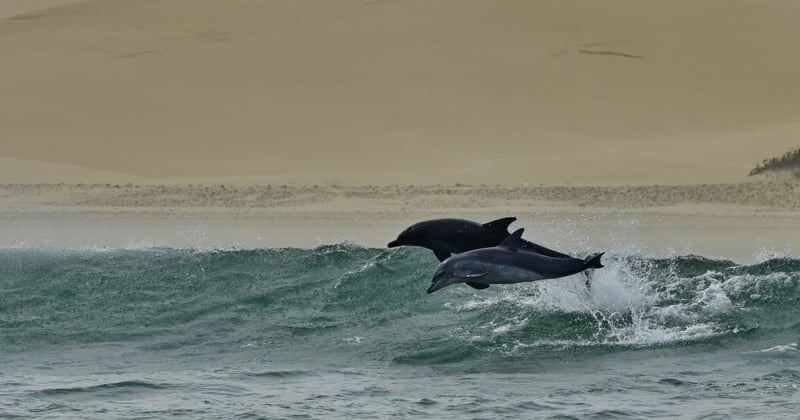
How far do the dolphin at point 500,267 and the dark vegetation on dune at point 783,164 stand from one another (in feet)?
52.3

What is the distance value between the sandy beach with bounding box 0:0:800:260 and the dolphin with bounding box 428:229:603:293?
24.9 ft

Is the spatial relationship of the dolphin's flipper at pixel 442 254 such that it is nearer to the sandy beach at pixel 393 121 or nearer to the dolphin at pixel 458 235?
the dolphin at pixel 458 235

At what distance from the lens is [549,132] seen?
34.9 meters

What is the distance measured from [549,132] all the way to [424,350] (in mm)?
20709

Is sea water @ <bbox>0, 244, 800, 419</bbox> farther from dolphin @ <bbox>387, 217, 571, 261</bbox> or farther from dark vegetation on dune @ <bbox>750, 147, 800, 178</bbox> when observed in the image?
dark vegetation on dune @ <bbox>750, 147, 800, 178</bbox>

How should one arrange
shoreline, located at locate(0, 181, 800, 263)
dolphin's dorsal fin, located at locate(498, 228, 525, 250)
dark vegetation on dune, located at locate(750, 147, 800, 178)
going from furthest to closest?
dark vegetation on dune, located at locate(750, 147, 800, 178), shoreline, located at locate(0, 181, 800, 263), dolphin's dorsal fin, located at locate(498, 228, 525, 250)

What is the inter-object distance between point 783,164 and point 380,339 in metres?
15.5

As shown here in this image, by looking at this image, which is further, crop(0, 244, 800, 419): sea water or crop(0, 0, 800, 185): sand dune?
crop(0, 0, 800, 185): sand dune

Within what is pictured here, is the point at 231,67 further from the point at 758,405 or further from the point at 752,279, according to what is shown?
the point at 758,405

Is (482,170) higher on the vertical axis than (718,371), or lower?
higher

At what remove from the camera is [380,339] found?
15.4m

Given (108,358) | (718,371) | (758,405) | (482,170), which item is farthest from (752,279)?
(482,170)

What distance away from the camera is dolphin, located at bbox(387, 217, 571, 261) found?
14.4 metres

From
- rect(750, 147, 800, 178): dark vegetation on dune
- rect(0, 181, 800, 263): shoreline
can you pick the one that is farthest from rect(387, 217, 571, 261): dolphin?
rect(750, 147, 800, 178): dark vegetation on dune
